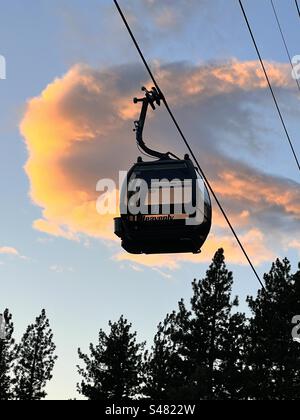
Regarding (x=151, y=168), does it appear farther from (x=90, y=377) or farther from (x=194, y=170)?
(x=90, y=377)

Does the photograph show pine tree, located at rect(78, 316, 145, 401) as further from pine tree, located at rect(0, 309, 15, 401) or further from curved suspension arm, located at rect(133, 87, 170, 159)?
curved suspension arm, located at rect(133, 87, 170, 159)

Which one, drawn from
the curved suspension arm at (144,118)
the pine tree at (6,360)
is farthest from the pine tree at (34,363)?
the curved suspension arm at (144,118)

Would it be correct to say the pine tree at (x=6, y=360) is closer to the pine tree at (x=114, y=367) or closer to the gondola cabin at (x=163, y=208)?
the pine tree at (x=114, y=367)

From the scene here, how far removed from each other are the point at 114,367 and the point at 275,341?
41.3 ft

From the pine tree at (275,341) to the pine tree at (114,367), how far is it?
358 inches

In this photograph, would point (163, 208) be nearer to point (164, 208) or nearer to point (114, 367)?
point (164, 208)

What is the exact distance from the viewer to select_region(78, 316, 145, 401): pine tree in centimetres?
5166

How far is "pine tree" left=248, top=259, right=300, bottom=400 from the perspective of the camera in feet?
157

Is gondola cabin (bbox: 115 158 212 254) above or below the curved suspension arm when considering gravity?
below

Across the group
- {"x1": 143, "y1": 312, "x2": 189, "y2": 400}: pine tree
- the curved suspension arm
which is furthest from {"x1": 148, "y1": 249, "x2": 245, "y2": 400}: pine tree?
the curved suspension arm

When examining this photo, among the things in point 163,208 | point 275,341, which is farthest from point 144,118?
point 275,341

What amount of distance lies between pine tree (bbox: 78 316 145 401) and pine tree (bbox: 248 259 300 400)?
9.10 meters

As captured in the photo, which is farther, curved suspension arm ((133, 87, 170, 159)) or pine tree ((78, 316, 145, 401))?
pine tree ((78, 316, 145, 401))

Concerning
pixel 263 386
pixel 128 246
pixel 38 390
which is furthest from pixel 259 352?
pixel 128 246
